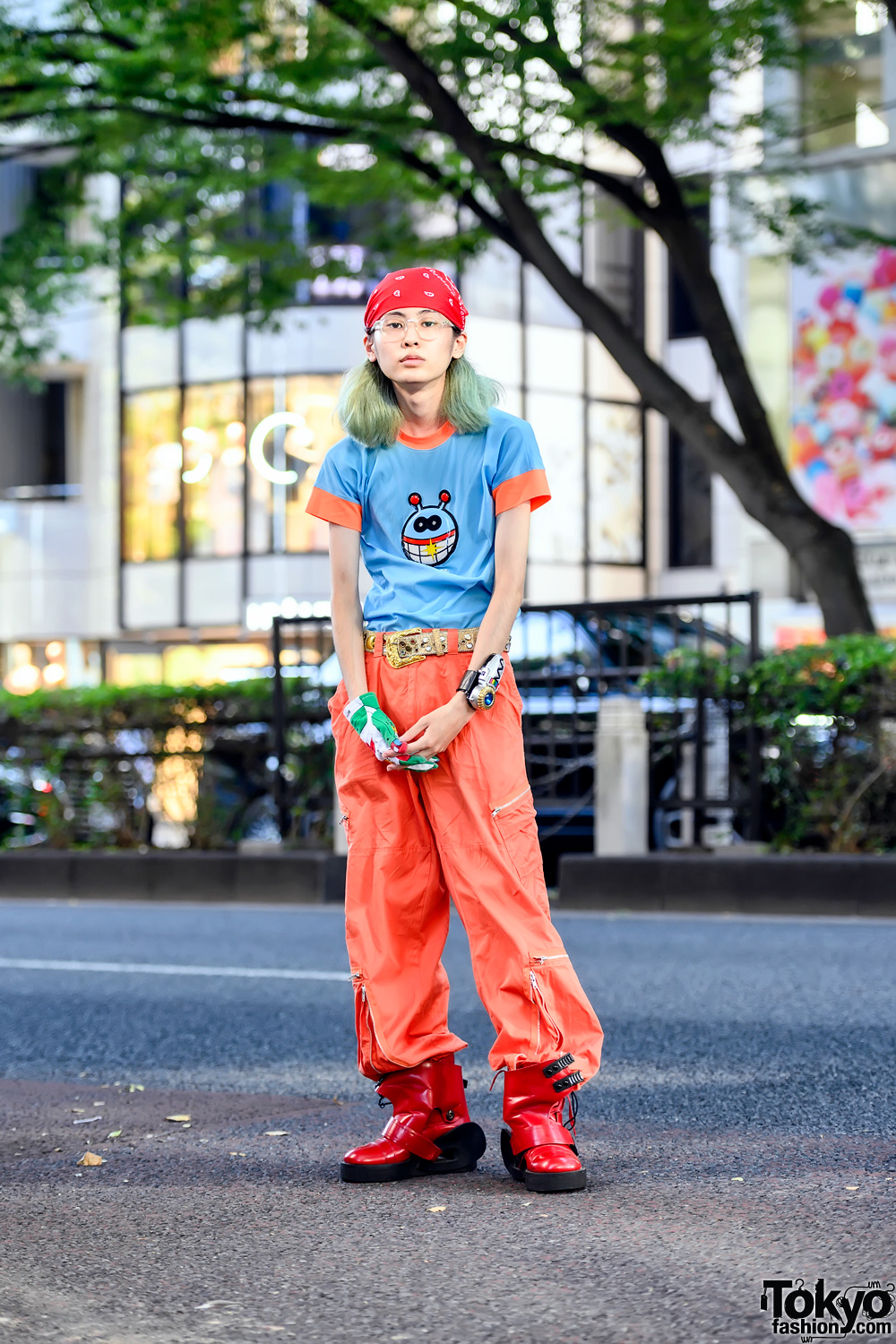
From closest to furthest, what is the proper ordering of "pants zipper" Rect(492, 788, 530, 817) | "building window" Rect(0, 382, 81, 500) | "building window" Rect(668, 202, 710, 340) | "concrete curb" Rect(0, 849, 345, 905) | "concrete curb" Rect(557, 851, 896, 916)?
"pants zipper" Rect(492, 788, 530, 817)
"concrete curb" Rect(557, 851, 896, 916)
"concrete curb" Rect(0, 849, 345, 905)
"building window" Rect(668, 202, 710, 340)
"building window" Rect(0, 382, 81, 500)

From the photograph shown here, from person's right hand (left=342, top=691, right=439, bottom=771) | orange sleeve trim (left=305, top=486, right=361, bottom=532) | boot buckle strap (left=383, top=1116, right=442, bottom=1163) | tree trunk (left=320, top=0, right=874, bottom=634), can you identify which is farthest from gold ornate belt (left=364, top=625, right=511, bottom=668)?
tree trunk (left=320, top=0, right=874, bottom=634)

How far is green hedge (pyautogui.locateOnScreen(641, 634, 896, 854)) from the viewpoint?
10.3m

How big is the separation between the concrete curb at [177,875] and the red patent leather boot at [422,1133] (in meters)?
7.82

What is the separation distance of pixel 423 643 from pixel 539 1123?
981 mm

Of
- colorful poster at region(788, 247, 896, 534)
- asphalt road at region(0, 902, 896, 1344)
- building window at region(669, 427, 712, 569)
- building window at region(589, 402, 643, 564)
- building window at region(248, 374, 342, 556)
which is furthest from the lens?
building window at region(669, 427, 712, 569)

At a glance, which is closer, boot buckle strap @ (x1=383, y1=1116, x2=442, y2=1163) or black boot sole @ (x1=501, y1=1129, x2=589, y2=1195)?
black boot sole @ (x1=501, y1=1129, x2=589, y2=1195)

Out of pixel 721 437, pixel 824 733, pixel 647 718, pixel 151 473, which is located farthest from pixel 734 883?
pixel 151 473

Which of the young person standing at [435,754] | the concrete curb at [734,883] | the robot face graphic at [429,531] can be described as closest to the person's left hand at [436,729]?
the young person standing at [435,754]

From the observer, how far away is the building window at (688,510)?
108ft

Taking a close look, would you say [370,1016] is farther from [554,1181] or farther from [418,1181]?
[554,1181]

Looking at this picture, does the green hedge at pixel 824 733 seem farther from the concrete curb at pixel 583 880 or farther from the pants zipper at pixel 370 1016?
the pants zipper at pixel 370 1016

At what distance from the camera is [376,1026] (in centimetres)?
354

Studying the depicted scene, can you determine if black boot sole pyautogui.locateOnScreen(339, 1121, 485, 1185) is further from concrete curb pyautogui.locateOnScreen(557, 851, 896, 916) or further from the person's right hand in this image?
concrete curb pyautogui.locateOnScreen(557, 851, 896, 916)

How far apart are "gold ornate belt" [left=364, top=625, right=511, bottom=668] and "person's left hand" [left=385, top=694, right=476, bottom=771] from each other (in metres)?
0.13
